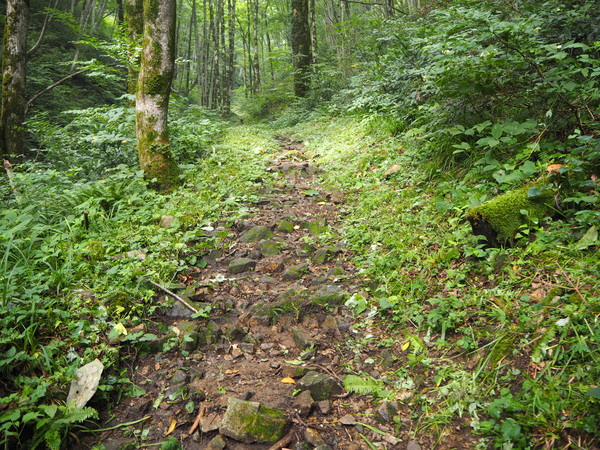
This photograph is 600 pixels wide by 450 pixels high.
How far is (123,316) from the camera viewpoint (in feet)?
10.6

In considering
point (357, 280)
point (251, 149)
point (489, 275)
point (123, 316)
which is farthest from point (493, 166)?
point (251, 149)

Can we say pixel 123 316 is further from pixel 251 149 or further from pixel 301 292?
pixel 251 149

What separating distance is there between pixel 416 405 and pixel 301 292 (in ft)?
5.36

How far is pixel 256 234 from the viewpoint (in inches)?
194

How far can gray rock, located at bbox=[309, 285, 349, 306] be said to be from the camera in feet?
12.0

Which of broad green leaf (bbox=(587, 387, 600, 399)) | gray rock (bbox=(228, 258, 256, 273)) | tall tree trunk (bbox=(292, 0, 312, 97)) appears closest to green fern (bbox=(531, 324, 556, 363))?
broad green leaf (bbox=(587, 387, 600, 399))

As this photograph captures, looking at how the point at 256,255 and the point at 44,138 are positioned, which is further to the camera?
the point at 44,138

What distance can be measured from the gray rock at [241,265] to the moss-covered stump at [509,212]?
8.45 feet

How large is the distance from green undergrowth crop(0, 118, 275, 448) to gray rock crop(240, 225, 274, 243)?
0.48 m

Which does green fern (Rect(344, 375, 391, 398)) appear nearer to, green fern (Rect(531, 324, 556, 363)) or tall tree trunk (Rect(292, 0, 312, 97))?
green fern (Rect(531, 324, 556, 363))

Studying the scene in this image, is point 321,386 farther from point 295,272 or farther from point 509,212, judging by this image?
point 509,212

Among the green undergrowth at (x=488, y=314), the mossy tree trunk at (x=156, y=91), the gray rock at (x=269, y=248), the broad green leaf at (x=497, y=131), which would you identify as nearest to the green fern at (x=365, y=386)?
the green undergrowth at (x=488, y=314)

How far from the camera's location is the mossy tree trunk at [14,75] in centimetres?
721

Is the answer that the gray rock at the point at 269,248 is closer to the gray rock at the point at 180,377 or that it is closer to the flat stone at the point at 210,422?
the gray rock at the point at 180,377
